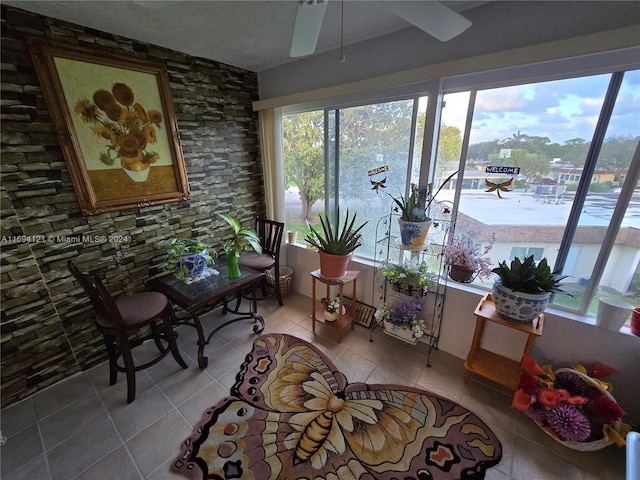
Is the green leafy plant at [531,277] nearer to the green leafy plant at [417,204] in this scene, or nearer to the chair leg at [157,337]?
the green leafy plant at [417,204]

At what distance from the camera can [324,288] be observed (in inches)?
111

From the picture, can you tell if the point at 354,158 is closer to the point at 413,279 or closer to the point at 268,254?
the point at 413,279

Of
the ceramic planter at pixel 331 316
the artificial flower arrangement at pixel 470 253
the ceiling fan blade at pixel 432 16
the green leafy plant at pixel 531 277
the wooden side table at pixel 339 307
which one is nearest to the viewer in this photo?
the ceiling fan blade at pixel 432 16

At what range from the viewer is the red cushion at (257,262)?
2566 millimetres

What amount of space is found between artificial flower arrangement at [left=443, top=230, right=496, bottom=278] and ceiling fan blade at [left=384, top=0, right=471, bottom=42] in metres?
1.26

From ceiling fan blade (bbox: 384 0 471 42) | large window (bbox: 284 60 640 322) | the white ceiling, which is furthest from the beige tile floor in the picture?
the white ceiling

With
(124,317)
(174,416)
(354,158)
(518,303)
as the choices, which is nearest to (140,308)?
(124,317)

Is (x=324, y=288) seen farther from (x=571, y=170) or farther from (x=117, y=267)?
(x=571, y=170)

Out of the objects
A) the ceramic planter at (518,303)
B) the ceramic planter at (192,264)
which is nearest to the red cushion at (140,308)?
the ceramic planter at (192,264)

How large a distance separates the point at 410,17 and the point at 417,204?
3.73 feet

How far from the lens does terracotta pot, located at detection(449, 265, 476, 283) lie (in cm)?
181

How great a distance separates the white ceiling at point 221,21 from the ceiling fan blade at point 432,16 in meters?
0.51

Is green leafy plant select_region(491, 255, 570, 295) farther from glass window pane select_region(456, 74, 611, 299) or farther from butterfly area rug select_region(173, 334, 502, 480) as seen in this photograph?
butterfly area rug select_region(173, 334, 502, 480)

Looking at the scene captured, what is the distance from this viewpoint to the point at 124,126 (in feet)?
6.44
